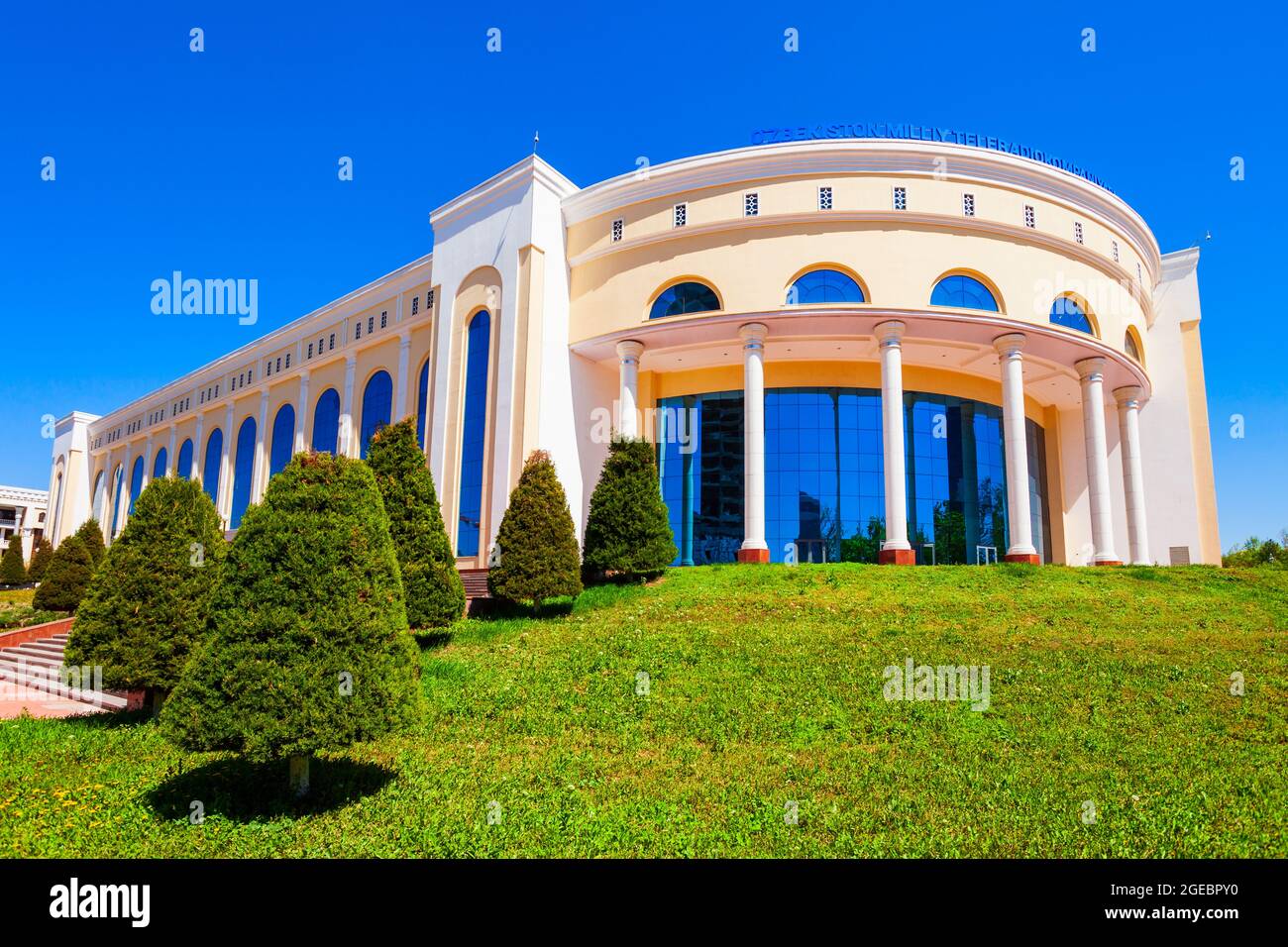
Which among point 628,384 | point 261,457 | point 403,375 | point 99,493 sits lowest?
point 628,384

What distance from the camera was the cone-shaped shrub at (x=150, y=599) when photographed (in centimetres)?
1041

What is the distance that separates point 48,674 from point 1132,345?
31080 mm

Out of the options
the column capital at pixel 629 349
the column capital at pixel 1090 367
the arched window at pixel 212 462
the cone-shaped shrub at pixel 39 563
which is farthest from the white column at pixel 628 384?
the cone-shaped shrub at pixel 39 563

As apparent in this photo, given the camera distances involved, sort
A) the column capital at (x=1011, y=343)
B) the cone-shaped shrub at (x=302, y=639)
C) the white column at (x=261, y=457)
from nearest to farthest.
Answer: the cone-shaped shrub at (x=302, y=639), the column capital at (x=1011, y=343), the white column at (x=261, y=457)

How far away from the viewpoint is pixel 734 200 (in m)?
23.0

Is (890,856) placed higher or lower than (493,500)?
lower

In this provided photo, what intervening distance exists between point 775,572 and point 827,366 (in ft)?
29.7

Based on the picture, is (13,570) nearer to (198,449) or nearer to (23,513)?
(198,449)

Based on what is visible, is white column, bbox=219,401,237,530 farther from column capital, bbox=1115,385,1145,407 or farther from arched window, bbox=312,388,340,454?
column capital, bbox=1115,385,1145,407

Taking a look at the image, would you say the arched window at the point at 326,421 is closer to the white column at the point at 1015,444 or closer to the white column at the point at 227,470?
the white column at the point at 227,470

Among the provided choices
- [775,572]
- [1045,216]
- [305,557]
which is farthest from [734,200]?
[305,557]

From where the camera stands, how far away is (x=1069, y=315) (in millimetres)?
23422

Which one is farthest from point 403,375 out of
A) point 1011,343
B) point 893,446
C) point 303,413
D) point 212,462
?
point 1011,343
